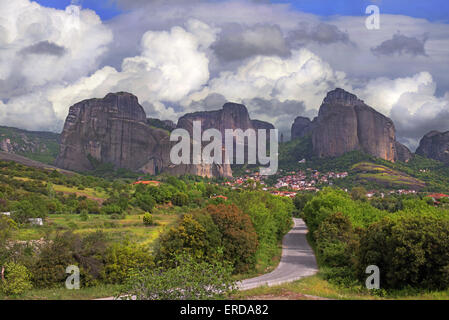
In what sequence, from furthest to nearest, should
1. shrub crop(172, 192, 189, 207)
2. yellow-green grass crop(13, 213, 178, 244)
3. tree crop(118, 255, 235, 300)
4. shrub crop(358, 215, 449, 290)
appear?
shrub crop(172, 192, 189, 207) → yellow-green grass crop(13, 213, 178, 244) → shrub crop(358, 215, 449, 290) → tree crop(118, 255, 235, 300)

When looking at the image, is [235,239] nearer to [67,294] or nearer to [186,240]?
[186,240]

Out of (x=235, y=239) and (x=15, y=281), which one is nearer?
(x=15, y=281)

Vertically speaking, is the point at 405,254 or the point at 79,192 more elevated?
the point at 79,192

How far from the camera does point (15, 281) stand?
86.1 ft

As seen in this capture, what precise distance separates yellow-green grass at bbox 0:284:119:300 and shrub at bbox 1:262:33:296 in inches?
19.7

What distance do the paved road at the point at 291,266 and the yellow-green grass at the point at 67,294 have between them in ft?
27.2

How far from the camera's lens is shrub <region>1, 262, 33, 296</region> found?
2584 cm

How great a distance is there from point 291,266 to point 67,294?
23.9 m

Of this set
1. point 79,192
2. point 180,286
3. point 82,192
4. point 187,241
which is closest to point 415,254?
point 180,286

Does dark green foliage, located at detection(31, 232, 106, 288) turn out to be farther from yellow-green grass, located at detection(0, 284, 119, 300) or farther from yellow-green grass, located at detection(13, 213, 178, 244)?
yellow-green grass, located at detection(13, 213, 178, 244)

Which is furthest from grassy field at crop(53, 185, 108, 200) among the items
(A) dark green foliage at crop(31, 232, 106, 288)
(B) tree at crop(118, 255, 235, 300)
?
(B) tree at crop(118, 255, 235, 300)
